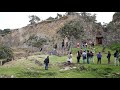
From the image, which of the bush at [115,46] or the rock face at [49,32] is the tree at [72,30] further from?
the bush at [115,46]

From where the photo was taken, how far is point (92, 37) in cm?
2239

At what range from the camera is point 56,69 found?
16.3m

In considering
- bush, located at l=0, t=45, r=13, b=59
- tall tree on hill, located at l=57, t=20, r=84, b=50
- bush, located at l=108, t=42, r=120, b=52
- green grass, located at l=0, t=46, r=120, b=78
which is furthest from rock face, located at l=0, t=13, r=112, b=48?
green grass, located at l=0, t=46, r=120, b=78

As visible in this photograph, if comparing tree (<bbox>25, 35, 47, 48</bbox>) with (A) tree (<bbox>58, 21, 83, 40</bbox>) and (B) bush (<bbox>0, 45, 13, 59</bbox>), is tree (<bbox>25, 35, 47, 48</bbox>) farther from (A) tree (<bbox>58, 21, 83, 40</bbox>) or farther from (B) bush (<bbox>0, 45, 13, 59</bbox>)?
(B) bush (<bbox>0, 45, 13, 59</bbox>)

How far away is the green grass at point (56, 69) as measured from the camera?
15.3m

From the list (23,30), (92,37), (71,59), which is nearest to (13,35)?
(23,30)

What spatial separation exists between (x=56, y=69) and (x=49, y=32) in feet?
26.8

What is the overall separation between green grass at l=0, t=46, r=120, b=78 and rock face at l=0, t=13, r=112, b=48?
3.46 m

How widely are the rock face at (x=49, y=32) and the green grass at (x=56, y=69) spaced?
11.4 feet

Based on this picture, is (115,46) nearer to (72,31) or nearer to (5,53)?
(72,31)

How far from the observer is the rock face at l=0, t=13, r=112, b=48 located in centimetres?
2186

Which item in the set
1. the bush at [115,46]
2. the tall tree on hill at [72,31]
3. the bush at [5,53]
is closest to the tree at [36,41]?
the tall tree on hill at [72,31]

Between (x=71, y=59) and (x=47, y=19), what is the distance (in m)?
11.9
